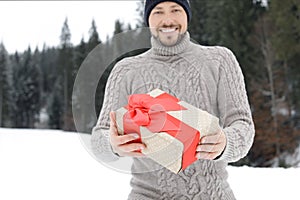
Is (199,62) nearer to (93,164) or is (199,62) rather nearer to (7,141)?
(93,164)

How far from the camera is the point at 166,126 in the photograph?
69 centimetres

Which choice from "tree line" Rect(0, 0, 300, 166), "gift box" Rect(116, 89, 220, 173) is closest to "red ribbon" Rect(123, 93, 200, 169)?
"gift box" Rect(116, 89, 220, 173)

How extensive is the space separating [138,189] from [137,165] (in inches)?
3.2

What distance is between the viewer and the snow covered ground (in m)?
2.45

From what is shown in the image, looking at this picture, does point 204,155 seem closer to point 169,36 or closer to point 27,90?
point 169,36

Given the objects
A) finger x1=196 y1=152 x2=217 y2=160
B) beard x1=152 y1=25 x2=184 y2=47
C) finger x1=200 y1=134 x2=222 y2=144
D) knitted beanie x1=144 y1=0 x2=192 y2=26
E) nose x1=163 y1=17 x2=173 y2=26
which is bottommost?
finger x1=196 y1=152 x2=217 y2=160

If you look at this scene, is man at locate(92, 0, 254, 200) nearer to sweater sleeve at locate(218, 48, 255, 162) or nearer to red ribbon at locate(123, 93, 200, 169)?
sweater sleeve at locate(218, 48, 255, 162)

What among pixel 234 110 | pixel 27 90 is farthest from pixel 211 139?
pixel 27 90

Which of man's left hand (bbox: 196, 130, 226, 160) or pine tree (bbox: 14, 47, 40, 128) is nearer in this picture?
man's left hand (bbox: 196, 130, 226, 160)

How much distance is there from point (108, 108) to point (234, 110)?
33cm

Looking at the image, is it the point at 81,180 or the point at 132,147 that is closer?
the point at 132,147

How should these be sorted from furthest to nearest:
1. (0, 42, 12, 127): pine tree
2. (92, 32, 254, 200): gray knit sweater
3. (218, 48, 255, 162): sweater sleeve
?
(0, 42, 12, 127): pine tree < (92, 32, 254, 200): gray knit sweater < (218, 48, 255, 162): sweater sleeve

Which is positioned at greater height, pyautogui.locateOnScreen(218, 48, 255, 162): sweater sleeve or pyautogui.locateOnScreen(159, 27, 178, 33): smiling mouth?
pyautogui.locateOnScreen(159, 27, 178, 33): smiling mouth

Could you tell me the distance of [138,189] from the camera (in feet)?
3.51
